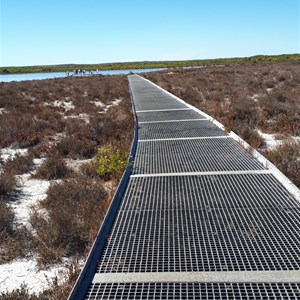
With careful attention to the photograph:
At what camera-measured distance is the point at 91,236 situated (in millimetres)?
3965

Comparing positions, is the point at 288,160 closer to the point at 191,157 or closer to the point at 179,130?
the point at 191,157

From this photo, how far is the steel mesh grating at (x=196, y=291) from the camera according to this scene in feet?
9.18

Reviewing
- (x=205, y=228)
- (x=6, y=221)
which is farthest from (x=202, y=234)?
(x=6, y=221)

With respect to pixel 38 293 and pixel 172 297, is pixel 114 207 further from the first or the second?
pixel 172 297

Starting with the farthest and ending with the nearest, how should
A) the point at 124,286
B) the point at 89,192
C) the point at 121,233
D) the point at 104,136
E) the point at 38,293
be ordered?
the point at 104,136, the point at 89,192, the point at 121,233, the point at 38,293, the point at 124,286

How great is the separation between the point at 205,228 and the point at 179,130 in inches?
214

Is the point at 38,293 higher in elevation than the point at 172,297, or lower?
lower

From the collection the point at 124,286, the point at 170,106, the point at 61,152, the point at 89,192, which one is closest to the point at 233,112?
the point at 170,106

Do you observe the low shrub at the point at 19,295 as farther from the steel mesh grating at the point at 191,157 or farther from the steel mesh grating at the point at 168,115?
the steel mesh grating at the point at 168,115

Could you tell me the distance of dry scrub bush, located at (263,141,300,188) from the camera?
234 inches

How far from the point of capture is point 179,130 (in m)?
9.18

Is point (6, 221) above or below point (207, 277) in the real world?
below

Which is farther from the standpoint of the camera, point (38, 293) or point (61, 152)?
point (61, 152)

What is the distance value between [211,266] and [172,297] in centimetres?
55
